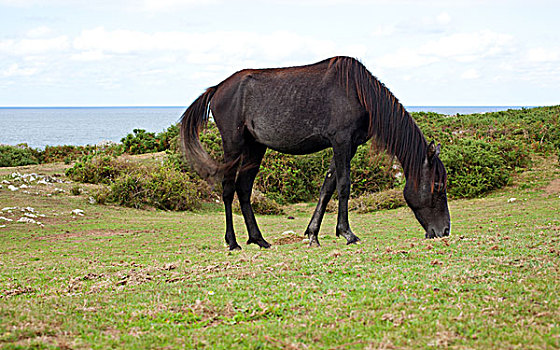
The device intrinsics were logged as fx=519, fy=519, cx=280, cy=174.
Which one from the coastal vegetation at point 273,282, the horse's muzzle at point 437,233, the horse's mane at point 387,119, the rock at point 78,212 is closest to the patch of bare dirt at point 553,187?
the coastal vegetation at point 273,282

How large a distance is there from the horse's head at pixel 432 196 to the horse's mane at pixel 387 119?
0.03m

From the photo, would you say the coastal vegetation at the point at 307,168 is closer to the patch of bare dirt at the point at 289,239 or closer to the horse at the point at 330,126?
the patch of bare dirt at the point at 289,239

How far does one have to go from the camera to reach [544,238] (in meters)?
6.94

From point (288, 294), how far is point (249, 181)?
→ 14.2ft

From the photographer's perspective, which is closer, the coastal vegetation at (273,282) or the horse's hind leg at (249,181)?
the coastal vegetation at (273,282)

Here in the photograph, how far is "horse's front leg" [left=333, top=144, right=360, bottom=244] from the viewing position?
7.81 metres

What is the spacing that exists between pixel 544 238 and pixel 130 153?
65.8 feet

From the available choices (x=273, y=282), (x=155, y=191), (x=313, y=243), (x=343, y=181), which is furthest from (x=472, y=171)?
(x=273, y=282)

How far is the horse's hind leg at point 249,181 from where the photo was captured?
29.1 ft

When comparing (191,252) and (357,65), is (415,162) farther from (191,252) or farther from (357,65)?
(191,252)

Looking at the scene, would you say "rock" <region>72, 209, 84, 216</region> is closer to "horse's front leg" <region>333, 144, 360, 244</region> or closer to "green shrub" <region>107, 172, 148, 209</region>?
"green shrub" <region>107, 172, 148, 209</region>

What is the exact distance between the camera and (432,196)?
8.03 m

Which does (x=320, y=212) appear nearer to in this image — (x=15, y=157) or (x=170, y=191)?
(x=170, y=191)

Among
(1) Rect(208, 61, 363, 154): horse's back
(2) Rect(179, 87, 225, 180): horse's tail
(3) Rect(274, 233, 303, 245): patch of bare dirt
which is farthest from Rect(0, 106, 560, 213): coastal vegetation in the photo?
(1) Rect(208, 61, 363, 154): horse's back
